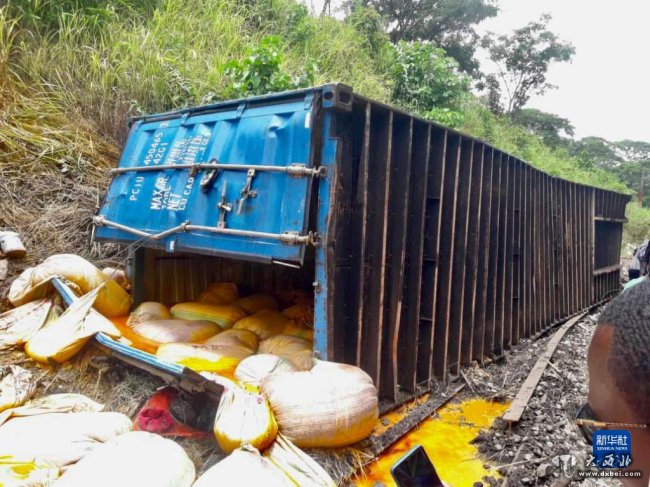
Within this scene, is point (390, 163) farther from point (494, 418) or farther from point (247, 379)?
point (494, 418)

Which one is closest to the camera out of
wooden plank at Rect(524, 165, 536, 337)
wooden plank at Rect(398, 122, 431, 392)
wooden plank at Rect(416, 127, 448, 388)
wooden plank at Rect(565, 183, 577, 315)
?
wooden plank at Rect(398, 122, 431, 392)

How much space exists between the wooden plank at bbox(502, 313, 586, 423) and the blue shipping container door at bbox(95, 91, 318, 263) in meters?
2.12

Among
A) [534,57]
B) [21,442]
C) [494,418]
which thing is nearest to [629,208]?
[534,57]

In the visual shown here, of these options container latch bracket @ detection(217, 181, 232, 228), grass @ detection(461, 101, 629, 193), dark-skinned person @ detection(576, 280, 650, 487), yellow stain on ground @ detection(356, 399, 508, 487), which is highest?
grass @ detection(461, 101, 629, 193)

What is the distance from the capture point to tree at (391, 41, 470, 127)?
424 inches

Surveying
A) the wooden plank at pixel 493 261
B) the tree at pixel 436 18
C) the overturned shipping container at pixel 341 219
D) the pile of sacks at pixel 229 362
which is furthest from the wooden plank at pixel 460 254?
the tree at pixel 436 18

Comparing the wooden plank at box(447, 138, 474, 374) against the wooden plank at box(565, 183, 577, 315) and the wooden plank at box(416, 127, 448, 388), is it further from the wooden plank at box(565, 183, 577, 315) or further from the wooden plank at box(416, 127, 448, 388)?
the wooden plank at box(565, 183, 577, 315)

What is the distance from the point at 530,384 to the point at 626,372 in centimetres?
381

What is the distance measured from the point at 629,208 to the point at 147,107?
21682 mm

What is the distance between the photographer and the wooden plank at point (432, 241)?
12.6 ft

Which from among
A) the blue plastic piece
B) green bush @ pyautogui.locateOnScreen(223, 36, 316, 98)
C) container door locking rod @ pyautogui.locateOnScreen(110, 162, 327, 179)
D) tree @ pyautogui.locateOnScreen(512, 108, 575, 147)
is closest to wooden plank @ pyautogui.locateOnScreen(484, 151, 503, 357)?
container door locking rod @ pyautogui.locateOnScreen(110, 162, 327, 179)

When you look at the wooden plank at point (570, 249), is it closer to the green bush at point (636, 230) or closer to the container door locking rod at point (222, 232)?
the container door locking rod at point (222, 232)

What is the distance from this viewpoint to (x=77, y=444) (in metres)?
2.34

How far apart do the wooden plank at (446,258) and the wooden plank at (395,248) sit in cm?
68
